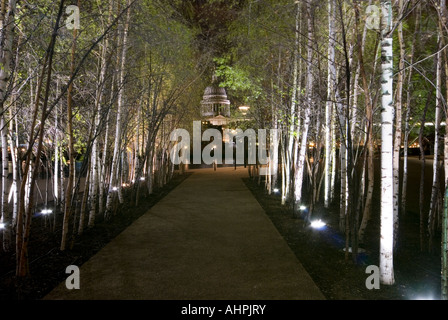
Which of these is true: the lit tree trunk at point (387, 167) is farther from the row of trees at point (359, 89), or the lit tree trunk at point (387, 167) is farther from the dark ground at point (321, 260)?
the dark ground at point (321, 260)

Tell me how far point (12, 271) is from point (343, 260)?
4.90 meters

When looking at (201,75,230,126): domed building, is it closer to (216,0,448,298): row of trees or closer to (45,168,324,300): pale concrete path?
(216,0,448,298): row of trees

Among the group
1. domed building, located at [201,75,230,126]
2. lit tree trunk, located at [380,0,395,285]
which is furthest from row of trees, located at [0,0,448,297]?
domed building, located at [201,75,230,126]

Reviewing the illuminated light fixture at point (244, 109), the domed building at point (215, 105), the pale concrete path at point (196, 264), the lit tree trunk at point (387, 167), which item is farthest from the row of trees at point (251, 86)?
the domed building at point (215, 105)

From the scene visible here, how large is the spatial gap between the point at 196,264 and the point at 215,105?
21.4 meters

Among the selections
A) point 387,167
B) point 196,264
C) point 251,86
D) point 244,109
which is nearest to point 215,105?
point 244,109

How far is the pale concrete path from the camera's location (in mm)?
3812

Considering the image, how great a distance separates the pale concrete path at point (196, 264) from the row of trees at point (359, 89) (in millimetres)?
1197

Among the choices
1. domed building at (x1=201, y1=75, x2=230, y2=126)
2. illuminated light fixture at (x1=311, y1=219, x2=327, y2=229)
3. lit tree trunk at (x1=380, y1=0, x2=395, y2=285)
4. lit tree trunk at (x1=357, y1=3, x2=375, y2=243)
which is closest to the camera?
lit tree trunk at (x1=380, y1=0, x2=395, y2=285)

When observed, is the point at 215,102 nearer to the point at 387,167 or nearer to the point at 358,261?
the point at 358,261

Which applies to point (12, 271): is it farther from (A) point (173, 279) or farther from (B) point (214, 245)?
(B) point (214, 245)

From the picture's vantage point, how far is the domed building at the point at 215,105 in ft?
77.0

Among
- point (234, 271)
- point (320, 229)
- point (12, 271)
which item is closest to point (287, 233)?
point (320, 229)

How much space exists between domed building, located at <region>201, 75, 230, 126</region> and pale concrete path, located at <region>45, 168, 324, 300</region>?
16.0 metres
